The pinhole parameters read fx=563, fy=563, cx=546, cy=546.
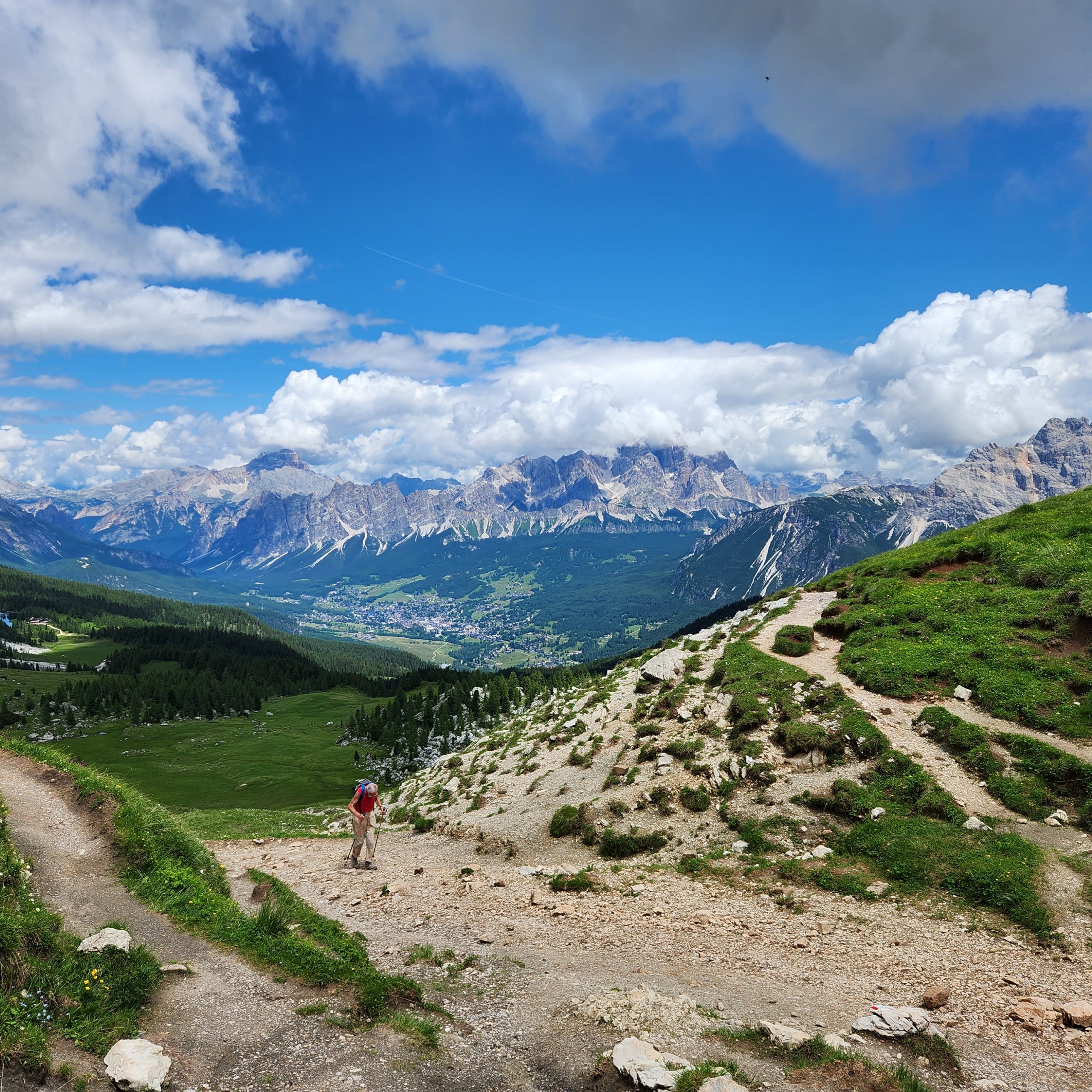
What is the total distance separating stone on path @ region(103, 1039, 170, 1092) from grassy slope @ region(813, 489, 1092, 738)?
29511 millimetres

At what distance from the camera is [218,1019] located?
37.7 feet

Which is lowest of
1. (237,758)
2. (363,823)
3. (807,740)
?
(237,758)

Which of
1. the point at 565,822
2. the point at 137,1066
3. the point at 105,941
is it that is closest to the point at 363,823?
the point at 565,822

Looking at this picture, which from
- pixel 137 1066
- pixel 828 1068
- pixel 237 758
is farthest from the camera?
pixel 237 758

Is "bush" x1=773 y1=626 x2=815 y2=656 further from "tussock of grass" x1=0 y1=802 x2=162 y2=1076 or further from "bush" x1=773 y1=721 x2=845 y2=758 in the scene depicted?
"tussock of grass" x1=0 y1=802 x2=162 y2=1076

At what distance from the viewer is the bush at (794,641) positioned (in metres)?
34.7

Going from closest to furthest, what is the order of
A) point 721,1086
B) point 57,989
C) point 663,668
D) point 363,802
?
point 721,1086 → point 57,989 → point 363,802 → point 663,668

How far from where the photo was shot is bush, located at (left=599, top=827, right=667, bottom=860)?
77.4 ft

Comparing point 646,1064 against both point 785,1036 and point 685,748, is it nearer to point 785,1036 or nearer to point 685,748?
point 785,1036

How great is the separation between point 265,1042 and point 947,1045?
1378 cm

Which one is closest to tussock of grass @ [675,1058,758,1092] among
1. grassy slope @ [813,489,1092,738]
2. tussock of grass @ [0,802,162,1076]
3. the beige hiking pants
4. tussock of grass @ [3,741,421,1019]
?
tussock of grass @ [3,741,421,1019]

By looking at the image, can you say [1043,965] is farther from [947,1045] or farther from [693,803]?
[693,803]

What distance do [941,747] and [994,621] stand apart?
11.0 m

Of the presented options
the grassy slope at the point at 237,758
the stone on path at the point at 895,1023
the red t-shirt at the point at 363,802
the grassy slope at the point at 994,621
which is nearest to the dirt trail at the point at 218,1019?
the stone on path at the point at 895,1023
